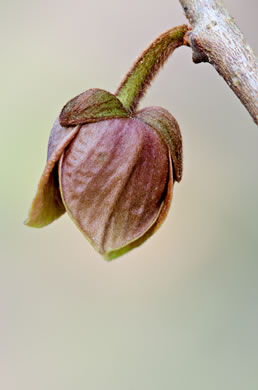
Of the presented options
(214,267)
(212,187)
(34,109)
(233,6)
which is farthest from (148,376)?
(233,6)

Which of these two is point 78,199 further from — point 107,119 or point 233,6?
point 233,6

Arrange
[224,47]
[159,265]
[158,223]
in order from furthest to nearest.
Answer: [159,265] → [158,223] → [224,47]

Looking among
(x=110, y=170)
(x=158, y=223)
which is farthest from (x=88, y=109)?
(x=158, y=223)

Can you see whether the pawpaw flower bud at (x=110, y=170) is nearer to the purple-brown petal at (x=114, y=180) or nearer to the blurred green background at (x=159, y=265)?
the purple-brown petal at (x=114, y=180)

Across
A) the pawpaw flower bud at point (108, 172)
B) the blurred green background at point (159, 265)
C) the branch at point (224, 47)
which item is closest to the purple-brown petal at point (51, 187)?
the pawpaw flower bud at point (108, 172)

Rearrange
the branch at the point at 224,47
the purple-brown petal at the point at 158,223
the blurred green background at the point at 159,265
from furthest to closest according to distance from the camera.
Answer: the blurred green background at the point at 159,265 < the purple-brown petal at the point at 158,223 < the branch at the point at 224,47

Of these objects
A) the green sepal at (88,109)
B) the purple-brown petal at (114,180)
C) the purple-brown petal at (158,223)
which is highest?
the green sepal at (88,109)

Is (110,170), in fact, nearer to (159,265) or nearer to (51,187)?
(51,187)
